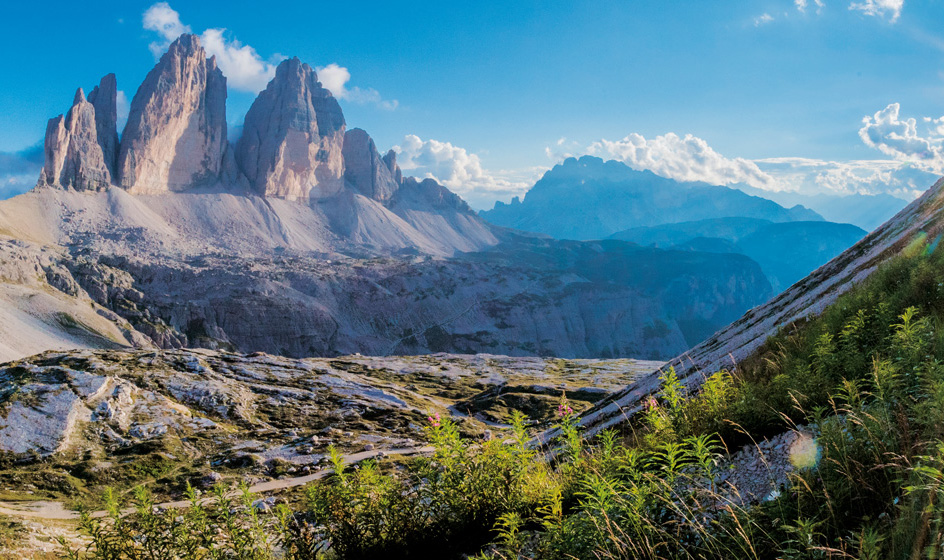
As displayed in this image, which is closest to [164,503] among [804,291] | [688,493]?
[688,493]

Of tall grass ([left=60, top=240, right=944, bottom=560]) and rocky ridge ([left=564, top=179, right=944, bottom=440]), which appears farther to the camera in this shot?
rocky ridge ([left=564, top=179, right=944, bottom=440])

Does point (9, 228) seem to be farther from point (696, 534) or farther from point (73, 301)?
point (696, 534)

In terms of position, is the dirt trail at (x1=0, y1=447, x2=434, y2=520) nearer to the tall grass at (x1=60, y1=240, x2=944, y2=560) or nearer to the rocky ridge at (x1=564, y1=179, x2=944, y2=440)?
the rocky ridge at (x1=564, y1=179, x2=944, y2=440)

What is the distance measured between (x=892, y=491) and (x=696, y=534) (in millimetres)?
1851

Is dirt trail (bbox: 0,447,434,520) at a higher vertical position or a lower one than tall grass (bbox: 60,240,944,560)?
lower

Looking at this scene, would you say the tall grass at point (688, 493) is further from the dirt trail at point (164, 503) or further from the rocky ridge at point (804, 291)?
the dirt trail at point (164, 503)

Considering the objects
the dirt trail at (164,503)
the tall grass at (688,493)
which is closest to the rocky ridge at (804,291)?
the tall grass at (688,493)

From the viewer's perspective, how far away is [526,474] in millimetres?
7527

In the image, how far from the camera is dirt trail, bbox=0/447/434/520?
2322 cm

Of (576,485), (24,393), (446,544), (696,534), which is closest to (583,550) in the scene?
(696,534)

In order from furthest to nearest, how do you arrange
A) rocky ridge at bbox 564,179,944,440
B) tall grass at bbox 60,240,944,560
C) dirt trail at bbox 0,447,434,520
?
rocky ridge at bbox 564,179,944,440, dirt trail at bbox 0,447,434,520, tall grass at bbox 60,240,944,560

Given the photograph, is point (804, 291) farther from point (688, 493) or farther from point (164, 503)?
point (164, 503)

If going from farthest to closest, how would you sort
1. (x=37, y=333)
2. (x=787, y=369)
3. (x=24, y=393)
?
(x=37, y=333)
(x=24, y=393)
(x=787, y=369)

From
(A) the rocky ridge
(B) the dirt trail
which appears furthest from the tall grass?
(B) the dirt trail
